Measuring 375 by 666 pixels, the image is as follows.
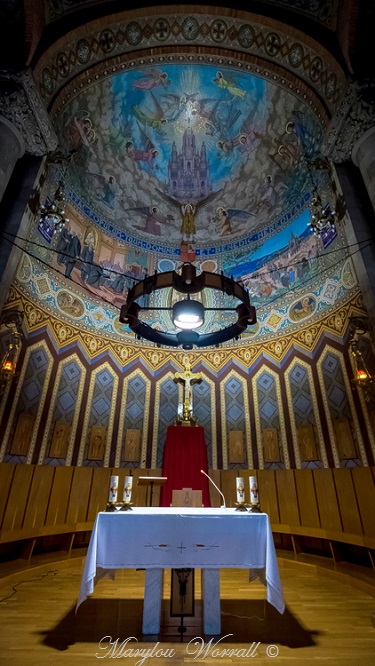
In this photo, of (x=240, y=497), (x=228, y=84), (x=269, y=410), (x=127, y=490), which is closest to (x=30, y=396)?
(x=127, y=490)

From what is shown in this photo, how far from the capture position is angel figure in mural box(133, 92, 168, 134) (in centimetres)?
1099

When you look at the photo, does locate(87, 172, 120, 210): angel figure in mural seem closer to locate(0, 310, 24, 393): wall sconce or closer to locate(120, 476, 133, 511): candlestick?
locate(0, 310, 24, 393): wall sconce

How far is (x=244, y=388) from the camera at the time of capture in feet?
34.0

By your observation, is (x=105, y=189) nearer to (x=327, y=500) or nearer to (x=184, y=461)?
(x=184, y=461)

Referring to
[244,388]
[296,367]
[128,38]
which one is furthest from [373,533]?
[128,38]

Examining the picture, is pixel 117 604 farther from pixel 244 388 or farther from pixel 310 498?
pixel 244 388

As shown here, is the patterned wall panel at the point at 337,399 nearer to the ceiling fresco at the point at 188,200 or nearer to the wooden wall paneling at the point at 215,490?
the ceiling fresco at the point at 188,200

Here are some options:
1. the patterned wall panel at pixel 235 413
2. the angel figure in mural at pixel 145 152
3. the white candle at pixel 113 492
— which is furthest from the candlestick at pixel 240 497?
the angel figure in mural at pixel 145 152

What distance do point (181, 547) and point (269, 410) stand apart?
6715 mm

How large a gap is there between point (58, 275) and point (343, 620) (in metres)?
9.53

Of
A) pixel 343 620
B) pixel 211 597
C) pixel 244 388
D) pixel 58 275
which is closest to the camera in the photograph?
pixel 211 597

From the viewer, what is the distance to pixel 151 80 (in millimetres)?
10328

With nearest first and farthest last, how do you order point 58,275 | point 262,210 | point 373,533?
point 373,533
point 58,275
point 262,210

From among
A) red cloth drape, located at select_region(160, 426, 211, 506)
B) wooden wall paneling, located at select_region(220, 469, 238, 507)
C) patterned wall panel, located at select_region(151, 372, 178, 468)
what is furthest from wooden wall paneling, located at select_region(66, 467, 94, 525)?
wooden wall paneling, located at select_region(220, 469, 238, 507)
